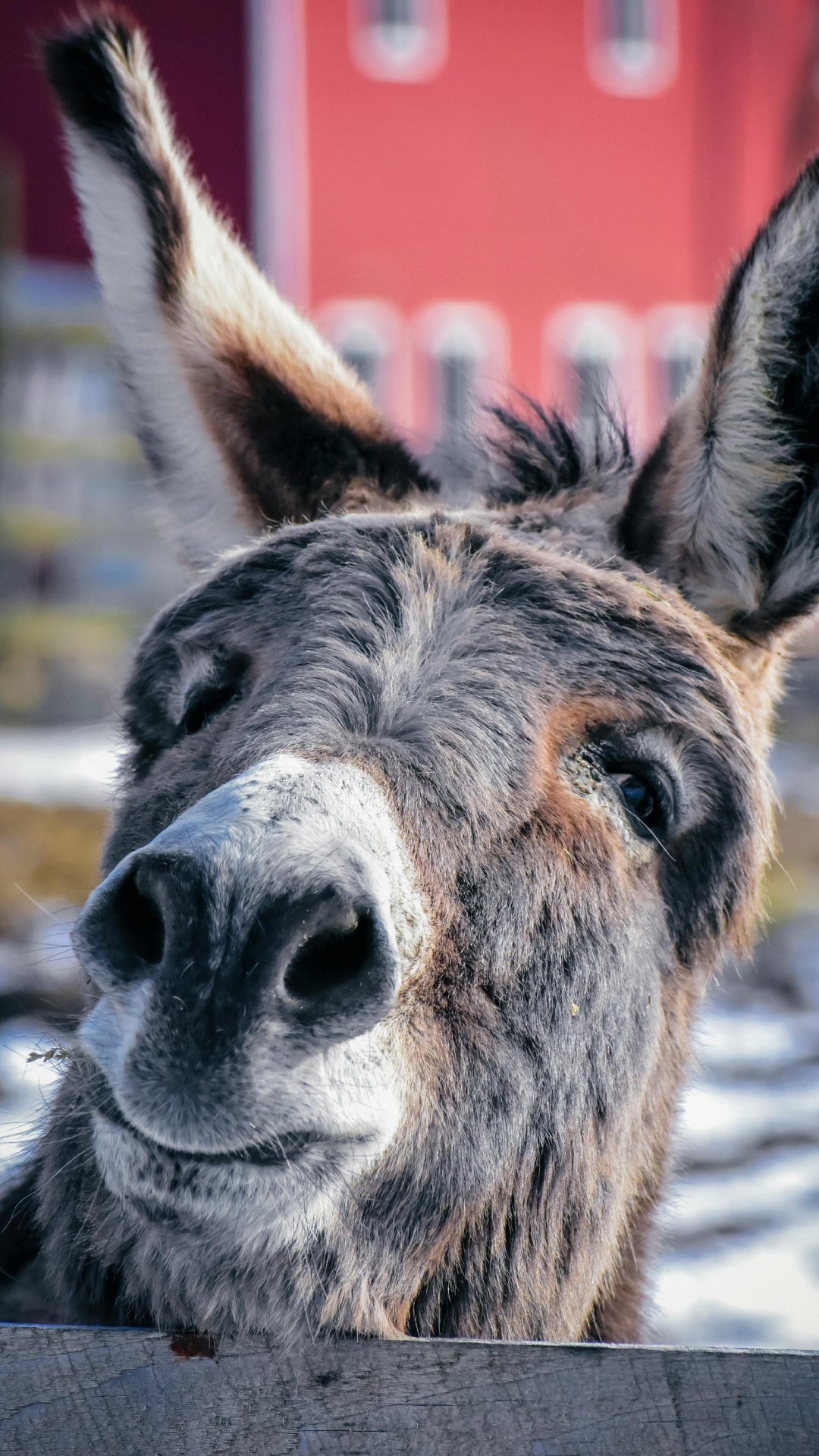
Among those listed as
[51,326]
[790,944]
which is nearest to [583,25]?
[51,326]

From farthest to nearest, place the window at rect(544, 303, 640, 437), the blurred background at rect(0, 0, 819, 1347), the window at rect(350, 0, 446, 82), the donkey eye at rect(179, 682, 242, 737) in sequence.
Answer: the window at rect(544, 303, 640, 437), the window at rect(350, 0, 446, 82), the blurred background at rect(0, 0, 819, 1347), the donkey eye at rect(179, 682, 242, 737)

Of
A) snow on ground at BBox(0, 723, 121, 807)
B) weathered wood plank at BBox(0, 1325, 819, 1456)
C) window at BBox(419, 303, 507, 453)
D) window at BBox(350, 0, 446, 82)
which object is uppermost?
window at BBox(350, 0, 446, 82)

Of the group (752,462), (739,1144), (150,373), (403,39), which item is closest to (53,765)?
(739,1144)

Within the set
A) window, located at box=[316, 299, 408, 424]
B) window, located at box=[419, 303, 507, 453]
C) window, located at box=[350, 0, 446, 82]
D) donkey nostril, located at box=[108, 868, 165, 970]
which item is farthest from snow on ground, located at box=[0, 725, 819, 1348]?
window, located at box=[350, 0, 446, 82]

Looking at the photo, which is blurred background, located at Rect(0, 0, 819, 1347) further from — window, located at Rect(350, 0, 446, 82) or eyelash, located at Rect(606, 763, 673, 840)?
eyelash, located at Rect(606, 763, 673, 840)

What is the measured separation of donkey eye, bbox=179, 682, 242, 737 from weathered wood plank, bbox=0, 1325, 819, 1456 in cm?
114

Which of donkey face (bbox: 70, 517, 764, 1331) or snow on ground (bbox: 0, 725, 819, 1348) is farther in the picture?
snow on ground (bbox: 0, 725, 819, 1348)

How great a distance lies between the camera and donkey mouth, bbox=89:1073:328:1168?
1554 mm

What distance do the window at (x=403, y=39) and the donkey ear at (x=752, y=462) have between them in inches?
795

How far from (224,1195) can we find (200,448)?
190 centimetres

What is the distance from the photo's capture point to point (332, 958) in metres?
1.55

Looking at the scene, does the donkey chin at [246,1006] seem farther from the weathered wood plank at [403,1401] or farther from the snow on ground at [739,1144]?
the snow on ground at [739,1144]

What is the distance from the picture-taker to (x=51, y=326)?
14.6 meters

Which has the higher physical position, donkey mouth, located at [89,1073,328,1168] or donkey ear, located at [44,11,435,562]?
donkey ear, located at [44,11,435,562]
